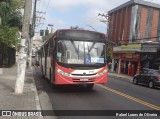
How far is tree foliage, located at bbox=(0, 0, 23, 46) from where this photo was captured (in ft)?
117

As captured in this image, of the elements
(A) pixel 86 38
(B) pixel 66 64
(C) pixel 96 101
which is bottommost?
(C) pixel 96 101

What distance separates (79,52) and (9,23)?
80.1 ft

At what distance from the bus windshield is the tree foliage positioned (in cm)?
1873

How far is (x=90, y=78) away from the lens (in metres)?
17.5

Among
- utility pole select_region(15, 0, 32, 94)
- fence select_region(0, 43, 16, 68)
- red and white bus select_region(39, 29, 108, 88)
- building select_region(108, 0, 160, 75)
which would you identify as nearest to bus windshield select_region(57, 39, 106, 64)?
red and white bus select_region(39, 29, 108, 88)

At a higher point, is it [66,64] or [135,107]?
[66,64]

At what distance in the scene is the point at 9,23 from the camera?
4022 centimetres

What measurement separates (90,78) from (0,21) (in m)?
21.0

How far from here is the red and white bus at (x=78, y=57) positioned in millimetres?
17234

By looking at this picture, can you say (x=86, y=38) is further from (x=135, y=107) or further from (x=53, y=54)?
(x=135, y=107)

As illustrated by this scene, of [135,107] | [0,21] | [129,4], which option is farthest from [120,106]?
[129,4]

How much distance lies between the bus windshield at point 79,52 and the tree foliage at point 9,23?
18733 millimetres

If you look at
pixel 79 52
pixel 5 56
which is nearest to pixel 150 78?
pixel 79 52

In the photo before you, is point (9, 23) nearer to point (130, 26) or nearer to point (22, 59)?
point (22, 59)
